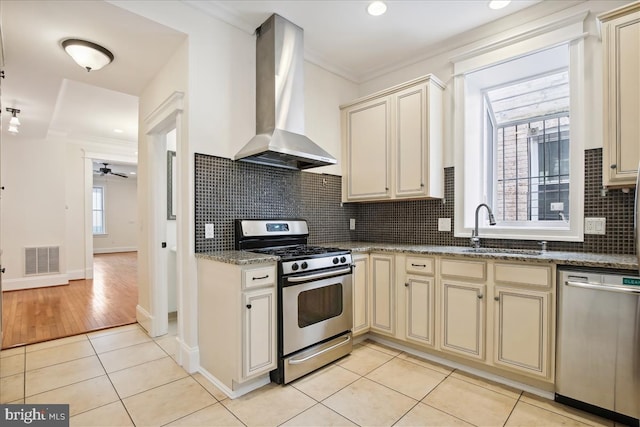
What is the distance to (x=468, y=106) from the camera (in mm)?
2936

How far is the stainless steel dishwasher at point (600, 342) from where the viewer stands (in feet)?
5.55

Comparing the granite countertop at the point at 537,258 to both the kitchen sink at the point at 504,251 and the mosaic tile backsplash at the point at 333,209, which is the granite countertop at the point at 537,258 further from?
the mosaic tile backsplash at the point at 333,209

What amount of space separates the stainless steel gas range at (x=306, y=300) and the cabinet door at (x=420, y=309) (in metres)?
0.49

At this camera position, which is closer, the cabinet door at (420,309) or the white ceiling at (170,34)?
the white ceiling at (170,34)

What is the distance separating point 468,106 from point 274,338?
2.64 meters

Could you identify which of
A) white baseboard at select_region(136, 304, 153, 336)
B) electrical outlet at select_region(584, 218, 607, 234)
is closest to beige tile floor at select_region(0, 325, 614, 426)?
white baseboard at select_region(136, 304, 153, 336)

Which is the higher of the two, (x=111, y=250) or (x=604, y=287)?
(x=604, y=287)

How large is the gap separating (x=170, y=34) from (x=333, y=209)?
7.10 feet

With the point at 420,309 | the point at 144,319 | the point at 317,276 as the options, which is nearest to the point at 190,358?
the point at 317,276

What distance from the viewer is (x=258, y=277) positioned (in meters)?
2.06

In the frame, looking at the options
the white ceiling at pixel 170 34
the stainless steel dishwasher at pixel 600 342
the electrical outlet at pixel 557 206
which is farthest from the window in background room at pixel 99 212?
the stainless steel dishwasher at pixel 600 342

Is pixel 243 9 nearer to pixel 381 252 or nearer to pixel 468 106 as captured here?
pixel 468 106

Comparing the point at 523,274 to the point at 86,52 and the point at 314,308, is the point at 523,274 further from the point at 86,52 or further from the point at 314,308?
the point at 86,52

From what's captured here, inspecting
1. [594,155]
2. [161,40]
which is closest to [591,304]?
[594,155]
